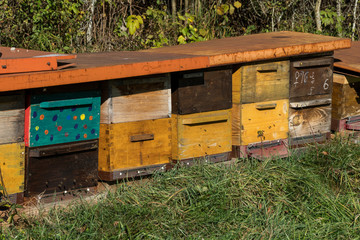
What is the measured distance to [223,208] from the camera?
4328mm

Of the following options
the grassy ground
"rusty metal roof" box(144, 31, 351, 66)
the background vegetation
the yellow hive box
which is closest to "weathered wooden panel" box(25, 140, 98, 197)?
the yellow hive box

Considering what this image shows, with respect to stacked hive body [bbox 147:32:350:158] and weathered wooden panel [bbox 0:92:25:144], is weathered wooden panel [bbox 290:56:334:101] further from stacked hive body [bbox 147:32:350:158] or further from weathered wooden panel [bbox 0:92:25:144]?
weathered wooden panel [bbox 0:92:25:144]

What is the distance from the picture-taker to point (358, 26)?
1031 cm

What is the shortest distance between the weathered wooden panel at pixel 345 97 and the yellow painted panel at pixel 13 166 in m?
3.74

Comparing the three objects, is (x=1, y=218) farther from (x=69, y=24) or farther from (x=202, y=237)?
(x=69, y=24)

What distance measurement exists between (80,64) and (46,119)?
536mm

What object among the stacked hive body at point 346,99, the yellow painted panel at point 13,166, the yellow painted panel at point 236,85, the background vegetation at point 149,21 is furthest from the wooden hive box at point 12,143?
the stacked hive body at point 346,99

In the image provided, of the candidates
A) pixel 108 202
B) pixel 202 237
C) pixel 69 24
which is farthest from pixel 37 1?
pixel 202 237

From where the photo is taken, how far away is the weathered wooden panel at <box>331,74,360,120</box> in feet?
21.1

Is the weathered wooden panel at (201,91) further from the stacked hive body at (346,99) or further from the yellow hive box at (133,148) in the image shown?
the stacked hive body at (346,99)

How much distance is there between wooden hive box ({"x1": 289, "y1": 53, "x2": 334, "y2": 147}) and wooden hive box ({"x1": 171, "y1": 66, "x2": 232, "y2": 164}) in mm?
826

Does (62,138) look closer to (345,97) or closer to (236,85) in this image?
(236,85)

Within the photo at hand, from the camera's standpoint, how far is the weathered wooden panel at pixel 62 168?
14.4 feet

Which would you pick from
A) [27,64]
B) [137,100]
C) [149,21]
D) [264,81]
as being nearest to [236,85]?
[264,81]
